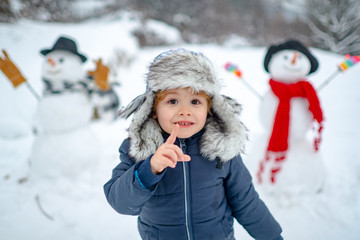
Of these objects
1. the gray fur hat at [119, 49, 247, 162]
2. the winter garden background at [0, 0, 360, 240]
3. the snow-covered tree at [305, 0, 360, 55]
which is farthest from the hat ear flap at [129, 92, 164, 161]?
the snow-covered tree at [305, 0, 360, 55]

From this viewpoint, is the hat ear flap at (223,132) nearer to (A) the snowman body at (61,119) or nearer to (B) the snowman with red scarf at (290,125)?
(B) the snowman with red scarf at (290,125)

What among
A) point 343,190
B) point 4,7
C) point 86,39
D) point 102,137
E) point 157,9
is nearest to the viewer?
point 343,190

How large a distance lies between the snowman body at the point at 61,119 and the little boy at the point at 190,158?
112 centimetres

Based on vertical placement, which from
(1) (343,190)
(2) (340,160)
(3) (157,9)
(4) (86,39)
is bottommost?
(1) (343,190)

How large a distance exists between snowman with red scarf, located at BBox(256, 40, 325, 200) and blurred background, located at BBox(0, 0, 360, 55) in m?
0.98

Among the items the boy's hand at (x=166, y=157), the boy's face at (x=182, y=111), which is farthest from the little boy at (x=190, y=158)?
the boy's hand at (x=166, y=157)

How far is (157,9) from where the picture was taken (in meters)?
12.5

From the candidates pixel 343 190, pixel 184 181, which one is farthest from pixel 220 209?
pixel 343 190

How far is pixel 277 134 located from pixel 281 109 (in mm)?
187

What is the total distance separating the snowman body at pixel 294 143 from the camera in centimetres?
153

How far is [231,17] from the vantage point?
36.3 feet

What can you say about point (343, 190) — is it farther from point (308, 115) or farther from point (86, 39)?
point (86, 39)

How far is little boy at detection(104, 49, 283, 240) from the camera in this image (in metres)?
0.77

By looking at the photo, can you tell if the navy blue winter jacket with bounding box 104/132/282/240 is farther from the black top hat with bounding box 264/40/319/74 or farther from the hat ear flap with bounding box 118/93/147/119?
the black top hat with bounding box 264/40/319/74
